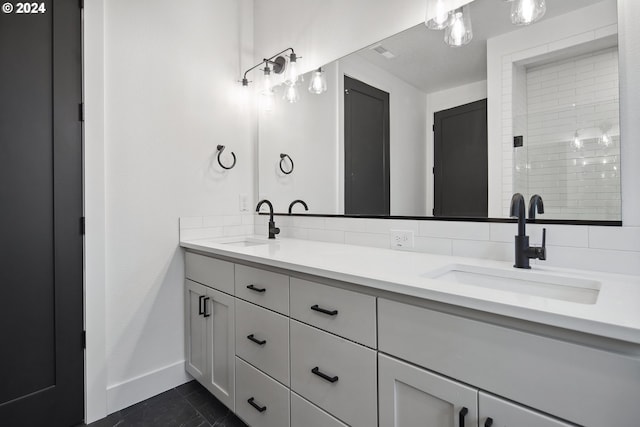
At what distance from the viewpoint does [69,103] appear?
1586 millimetres

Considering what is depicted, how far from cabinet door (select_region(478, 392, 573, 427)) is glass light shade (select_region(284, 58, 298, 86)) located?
1.96 meters

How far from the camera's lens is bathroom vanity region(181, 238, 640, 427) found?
63 centimetres

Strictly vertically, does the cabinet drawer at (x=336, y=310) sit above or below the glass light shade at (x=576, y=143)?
below

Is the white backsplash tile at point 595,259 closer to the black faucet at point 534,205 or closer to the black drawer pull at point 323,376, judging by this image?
the black faucet at point 534,205

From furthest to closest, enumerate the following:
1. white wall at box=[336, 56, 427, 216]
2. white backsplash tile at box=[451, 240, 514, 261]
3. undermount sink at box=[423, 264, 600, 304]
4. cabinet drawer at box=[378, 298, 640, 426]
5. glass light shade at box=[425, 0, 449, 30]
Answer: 1. white wall at box=[336, 56, 427, 216]
2. glass light shade at box=[425, 0, 449, 30]
3. white backsplash tile at box=[451, 240, 514, 261]
4. undermount sink at box=[423, 264, 600, 304]
5. cabinet drawer at box=[378, 298, 640, 426]

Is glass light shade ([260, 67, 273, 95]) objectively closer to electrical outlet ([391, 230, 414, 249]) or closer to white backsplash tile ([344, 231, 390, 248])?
white backsplash tile ([344, 231, 390, 248])

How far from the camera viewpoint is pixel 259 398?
1.38 meters

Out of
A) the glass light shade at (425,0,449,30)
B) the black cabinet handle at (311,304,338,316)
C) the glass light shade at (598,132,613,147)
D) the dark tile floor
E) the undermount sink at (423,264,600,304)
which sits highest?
the glass light shade at (425,0,449,30)

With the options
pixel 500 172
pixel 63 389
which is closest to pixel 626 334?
pixel 500 172

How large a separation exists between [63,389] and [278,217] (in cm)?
150

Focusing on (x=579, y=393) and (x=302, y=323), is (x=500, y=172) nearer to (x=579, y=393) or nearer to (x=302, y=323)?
(x=579, y=393)

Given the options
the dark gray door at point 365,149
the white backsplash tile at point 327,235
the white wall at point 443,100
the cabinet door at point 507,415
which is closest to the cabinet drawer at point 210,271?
the white backsplash tile at point 327,235

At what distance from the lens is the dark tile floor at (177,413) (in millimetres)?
1611

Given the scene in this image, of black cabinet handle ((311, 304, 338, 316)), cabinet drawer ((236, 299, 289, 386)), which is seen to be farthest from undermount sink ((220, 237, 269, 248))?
black cabinet handle ((311, 304, 338, 316))
